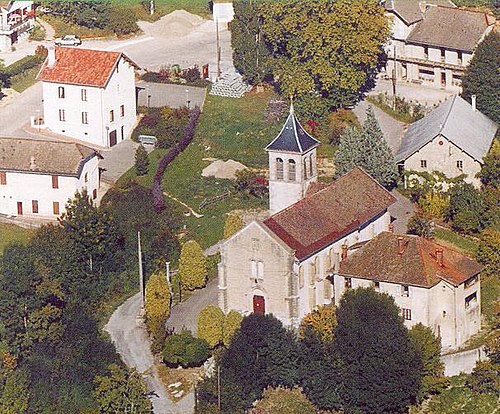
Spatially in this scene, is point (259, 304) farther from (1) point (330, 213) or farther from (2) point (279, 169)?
(2) point (279, 169)

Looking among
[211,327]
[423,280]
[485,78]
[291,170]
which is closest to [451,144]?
[485,78]

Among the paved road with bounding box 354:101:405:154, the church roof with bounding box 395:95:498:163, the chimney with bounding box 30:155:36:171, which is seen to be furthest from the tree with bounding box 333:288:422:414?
the chimney with bounding box 30:155:36:171

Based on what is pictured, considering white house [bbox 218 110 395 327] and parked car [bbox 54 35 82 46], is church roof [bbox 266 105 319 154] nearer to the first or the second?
white house [bbox 218 110 395 327]

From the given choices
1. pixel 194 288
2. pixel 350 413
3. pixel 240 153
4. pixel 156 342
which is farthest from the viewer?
pixel 240 153

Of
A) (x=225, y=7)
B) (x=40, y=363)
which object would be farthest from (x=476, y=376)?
(x=225, y=7)

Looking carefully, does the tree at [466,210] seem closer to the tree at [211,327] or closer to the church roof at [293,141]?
the church roof at [293,141]

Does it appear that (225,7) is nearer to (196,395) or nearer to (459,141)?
(459,141)
